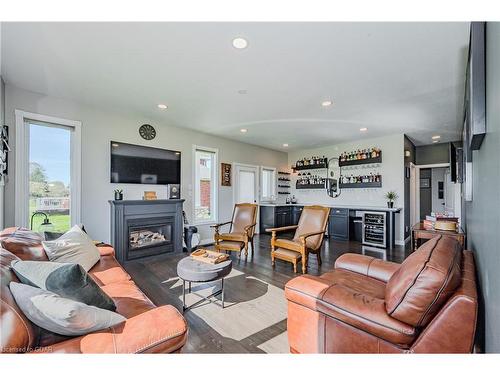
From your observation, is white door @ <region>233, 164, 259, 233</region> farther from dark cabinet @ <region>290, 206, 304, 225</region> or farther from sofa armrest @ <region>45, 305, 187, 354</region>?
sofa armrest @ <region>45, 305, 187, 354</region>

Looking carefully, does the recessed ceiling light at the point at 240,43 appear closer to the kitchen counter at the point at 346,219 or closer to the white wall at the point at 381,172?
the kitchen counter at the point at 346,219

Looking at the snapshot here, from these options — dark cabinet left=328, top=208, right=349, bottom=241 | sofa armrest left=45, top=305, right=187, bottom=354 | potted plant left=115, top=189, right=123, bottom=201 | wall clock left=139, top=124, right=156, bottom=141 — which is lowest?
dark cabinet left=328, top=208, right=349, bottom=241

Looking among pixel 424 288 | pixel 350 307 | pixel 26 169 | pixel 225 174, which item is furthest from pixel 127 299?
pixel 225 174

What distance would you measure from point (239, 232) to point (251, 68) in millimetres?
2759

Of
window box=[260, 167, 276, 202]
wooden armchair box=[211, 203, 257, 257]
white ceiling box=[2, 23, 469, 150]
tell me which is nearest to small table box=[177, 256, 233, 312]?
wooden armchair box=[211, 203, 257, 257]

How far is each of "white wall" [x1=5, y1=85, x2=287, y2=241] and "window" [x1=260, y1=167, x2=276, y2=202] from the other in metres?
2.52

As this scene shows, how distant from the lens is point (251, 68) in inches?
98.1

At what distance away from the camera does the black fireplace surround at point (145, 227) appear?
3643mm

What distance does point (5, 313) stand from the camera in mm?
822

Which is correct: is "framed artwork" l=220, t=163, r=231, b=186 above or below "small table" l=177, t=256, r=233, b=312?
above

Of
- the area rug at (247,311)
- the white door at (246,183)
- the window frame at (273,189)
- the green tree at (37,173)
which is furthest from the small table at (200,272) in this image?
the window frame at (273,189)

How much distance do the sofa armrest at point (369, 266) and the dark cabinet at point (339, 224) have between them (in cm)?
366

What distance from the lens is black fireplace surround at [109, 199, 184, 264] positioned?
3643 millimetres

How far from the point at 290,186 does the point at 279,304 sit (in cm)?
548
